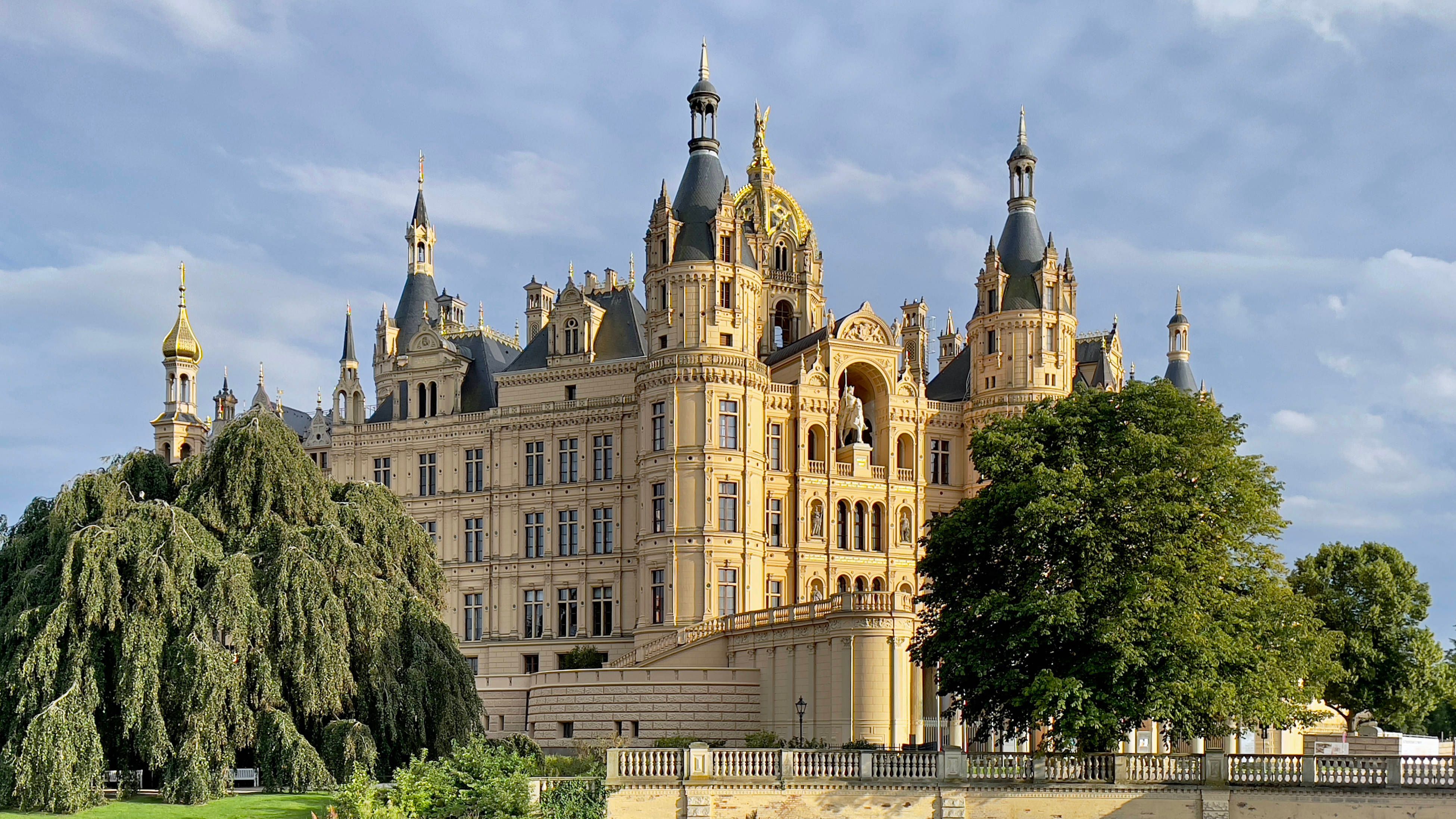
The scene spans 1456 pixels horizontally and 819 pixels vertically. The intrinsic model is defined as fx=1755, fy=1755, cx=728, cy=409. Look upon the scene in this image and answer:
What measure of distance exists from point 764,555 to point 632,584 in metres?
5.75

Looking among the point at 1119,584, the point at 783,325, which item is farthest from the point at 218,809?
the point at 783,325

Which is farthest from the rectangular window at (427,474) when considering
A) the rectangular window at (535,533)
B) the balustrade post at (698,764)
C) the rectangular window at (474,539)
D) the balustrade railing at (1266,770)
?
the balustrade railing at (1266,770)

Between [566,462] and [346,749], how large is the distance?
3260cm

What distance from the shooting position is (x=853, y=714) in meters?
52.5

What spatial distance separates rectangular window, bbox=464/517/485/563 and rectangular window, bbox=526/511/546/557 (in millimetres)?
2246

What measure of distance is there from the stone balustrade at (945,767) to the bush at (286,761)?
679 cm

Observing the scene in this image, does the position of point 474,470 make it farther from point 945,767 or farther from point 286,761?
point 945,767

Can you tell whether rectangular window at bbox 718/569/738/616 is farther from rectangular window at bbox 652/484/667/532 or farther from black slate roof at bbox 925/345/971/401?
black slate roof at bbox 925/345/971/401

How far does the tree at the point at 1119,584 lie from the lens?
39.7 meters

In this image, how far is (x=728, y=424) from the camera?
67812 millimetres

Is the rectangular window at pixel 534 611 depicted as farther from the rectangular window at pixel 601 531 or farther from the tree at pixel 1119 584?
the tree at pixel 1119 584

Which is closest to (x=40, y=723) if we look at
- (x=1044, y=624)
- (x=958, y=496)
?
(x=1044, y=624)

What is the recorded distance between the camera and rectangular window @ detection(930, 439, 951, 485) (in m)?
75.2

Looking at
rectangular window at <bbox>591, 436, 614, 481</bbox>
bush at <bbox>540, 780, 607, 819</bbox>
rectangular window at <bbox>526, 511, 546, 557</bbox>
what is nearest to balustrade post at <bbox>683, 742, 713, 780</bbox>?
bush at <bbox>540, 780, 607, 819</bbox>
